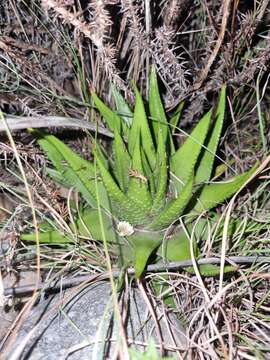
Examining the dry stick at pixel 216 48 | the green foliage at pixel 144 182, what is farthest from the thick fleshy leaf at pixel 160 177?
the dry stick at pixel 216 48

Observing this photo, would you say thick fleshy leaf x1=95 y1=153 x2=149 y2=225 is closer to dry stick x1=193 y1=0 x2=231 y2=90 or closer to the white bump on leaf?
the white bump on leaf

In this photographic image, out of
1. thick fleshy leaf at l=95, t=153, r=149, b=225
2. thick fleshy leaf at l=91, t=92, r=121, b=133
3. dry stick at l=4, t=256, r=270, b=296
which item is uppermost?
thick fleshy leaf at l=91, t=92, r=121, b=133

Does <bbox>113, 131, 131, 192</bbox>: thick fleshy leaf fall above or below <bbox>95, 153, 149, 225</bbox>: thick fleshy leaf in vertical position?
above

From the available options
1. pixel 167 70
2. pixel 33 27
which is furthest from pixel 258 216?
pixel 33 27

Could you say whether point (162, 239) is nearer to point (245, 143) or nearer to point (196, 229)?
point (196, 229)

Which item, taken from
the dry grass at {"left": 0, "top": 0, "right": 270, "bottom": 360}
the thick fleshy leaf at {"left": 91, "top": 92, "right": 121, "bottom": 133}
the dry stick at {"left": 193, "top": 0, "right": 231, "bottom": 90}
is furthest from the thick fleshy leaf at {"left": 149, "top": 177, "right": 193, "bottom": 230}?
the dry stick at {"left": 193, "top": 0, "right": 231, "bottom": 90}

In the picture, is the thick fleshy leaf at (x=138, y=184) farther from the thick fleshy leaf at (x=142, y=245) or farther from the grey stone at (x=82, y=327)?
the grey stone at (x=82, y=327)

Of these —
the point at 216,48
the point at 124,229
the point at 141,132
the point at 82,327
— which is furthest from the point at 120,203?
the point at 216,48
